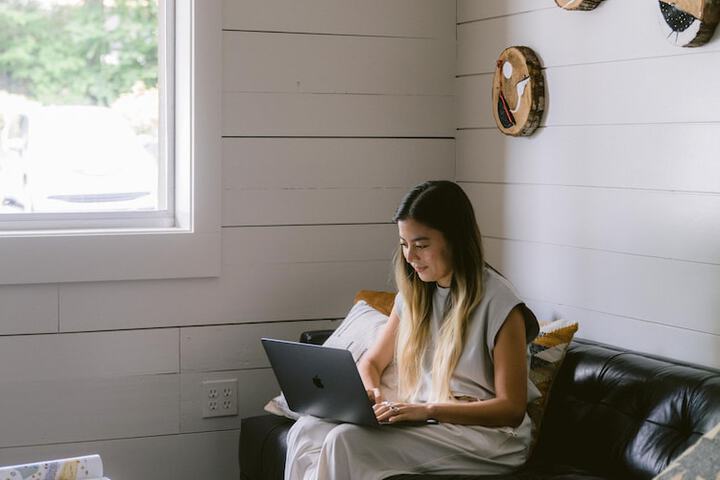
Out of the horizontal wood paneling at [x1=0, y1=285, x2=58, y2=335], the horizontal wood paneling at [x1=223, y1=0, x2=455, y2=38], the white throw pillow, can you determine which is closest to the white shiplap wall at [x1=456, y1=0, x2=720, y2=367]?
the horizontal wood paneling at [x1=223, y1=0, x2=455, y2=38]

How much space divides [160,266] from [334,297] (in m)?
0.60

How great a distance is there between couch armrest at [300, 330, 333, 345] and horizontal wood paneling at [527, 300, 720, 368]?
2.21 ft

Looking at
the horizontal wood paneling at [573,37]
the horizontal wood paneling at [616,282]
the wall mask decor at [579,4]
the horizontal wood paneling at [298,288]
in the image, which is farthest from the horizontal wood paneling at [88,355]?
the wall mask decor at [579,4]

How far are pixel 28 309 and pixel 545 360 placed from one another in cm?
149

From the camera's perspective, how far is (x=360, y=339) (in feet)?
9.14

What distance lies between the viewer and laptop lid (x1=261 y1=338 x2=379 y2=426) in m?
2.24

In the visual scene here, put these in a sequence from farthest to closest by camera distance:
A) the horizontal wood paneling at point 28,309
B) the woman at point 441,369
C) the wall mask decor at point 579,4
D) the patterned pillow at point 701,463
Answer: the horizontal wood paneling at point 28,309, the wall mask decor at point 579,4, the woman at point 441,369, the patterned pillow at point 701,463

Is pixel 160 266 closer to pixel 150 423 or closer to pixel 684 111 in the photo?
pixel 150 423

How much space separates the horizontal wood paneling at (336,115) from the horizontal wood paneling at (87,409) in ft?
2.76

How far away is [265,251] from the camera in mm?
3148

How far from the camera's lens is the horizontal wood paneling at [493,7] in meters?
2.90

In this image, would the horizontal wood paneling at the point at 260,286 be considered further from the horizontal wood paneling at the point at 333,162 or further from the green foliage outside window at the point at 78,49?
the green foliage outside window at the point at 78,49

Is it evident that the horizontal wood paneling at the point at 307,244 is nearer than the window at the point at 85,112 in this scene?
No

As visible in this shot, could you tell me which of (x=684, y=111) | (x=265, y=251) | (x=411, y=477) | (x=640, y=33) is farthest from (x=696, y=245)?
(x=265, y=251)
